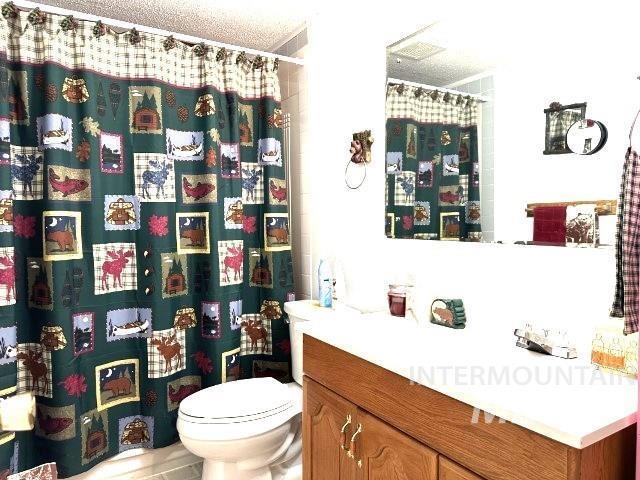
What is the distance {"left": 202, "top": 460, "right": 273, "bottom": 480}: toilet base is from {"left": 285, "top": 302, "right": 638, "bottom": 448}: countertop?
75 cm

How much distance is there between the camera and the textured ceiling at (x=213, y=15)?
6.96 feet

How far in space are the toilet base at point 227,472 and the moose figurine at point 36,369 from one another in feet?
2.51

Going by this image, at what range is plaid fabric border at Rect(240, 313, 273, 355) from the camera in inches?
92.3

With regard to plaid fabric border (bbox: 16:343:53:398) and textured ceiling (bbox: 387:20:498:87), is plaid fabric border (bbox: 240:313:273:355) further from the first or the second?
textured ceiling (bbox: 387:20:498:87)

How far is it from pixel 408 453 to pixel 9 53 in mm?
2111

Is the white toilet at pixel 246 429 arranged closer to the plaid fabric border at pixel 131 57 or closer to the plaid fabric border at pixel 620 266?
the plaid fabric border at pixel 620 266

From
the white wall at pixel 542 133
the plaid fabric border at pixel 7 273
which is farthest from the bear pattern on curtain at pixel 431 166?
the plaid fabric border at pixel 7 273

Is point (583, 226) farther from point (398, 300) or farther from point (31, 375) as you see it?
point (31, 375)

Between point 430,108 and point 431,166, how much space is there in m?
0.22

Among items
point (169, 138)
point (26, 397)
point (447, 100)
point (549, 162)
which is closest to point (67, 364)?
point (26, 397)

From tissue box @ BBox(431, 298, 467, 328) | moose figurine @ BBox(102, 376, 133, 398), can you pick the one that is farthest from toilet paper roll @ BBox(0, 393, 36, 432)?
tissue box @ BBox(431, 298, 467, 328)

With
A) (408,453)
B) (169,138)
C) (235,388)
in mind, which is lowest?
(235,388)

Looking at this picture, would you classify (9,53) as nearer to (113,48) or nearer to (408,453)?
(113,48)

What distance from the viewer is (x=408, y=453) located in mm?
1166
